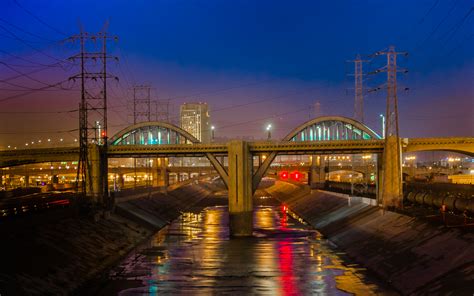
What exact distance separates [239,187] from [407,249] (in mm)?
30434

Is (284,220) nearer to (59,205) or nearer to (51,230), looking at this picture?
(59,205)

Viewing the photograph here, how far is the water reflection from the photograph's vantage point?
3984 centimetres

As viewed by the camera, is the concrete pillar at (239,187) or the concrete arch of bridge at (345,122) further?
the concrete arch of bridge at (345,122)

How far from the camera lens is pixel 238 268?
47.9 metres

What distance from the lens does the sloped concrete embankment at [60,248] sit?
3612cm

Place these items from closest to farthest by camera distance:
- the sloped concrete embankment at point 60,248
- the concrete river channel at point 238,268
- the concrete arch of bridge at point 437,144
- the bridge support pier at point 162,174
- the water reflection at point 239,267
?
the sloped concrete embankment at point 60,248 → the concrete river channel at point 238,268 → the water reflection at point 239,267 → the concrete arch of bridge at point 437,144 → the bridge support pier at point 162,174

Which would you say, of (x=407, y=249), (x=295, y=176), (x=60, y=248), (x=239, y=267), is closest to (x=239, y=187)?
(x=239, y=267)

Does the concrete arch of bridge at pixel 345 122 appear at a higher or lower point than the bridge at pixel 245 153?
higher

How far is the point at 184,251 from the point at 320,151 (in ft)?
Answer: 83.4

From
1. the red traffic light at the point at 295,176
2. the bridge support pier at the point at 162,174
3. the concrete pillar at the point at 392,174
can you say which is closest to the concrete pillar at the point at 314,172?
the red traffic light at the point at 295,176

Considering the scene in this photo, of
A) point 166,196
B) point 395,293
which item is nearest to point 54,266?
point 395,293

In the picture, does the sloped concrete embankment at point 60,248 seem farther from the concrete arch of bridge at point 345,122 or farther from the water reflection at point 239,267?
the concrete arch of bridge at point 345,122

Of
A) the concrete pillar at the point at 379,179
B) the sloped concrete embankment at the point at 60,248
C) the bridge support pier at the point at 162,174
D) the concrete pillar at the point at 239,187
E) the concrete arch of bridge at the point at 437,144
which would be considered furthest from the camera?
the bridge support pier at the point at 162,174

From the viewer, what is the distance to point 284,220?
93000mm
